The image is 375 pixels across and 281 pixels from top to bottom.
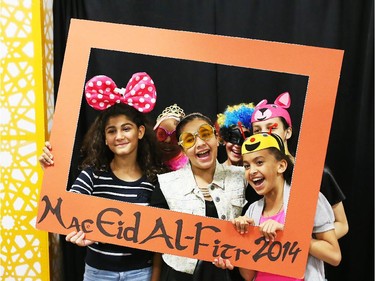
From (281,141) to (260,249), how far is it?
0.34 metres

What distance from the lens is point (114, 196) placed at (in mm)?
1439

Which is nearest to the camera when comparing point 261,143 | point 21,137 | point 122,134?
point 261,143

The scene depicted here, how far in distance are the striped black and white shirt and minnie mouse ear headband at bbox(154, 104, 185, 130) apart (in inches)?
8.2

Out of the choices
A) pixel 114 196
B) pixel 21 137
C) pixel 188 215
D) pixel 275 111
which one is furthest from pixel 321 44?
pixel 21 137

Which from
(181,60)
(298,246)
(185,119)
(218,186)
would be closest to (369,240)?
(298,246)

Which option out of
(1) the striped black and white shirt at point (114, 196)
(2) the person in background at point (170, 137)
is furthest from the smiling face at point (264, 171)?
(1) the striped black and white shirt at point (114, 196)

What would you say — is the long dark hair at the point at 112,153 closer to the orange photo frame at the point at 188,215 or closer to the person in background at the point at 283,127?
the orange photo frame at the point at 188,215

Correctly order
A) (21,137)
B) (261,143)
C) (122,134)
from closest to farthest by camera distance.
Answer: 1. (261,143)
2. (122,134)
3. (21,137)

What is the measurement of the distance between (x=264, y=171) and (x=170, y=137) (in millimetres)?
346

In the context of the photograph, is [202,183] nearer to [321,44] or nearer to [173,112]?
[173,112]

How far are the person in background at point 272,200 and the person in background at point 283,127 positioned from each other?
0.14 feet

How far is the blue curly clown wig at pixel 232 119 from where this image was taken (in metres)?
1.47

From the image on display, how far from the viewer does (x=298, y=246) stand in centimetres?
132

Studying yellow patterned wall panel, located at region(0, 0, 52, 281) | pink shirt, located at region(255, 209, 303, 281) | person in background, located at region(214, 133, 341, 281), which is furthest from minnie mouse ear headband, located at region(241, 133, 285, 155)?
yellow patterned wall panel, located at region(0, 0, 52, 281)
